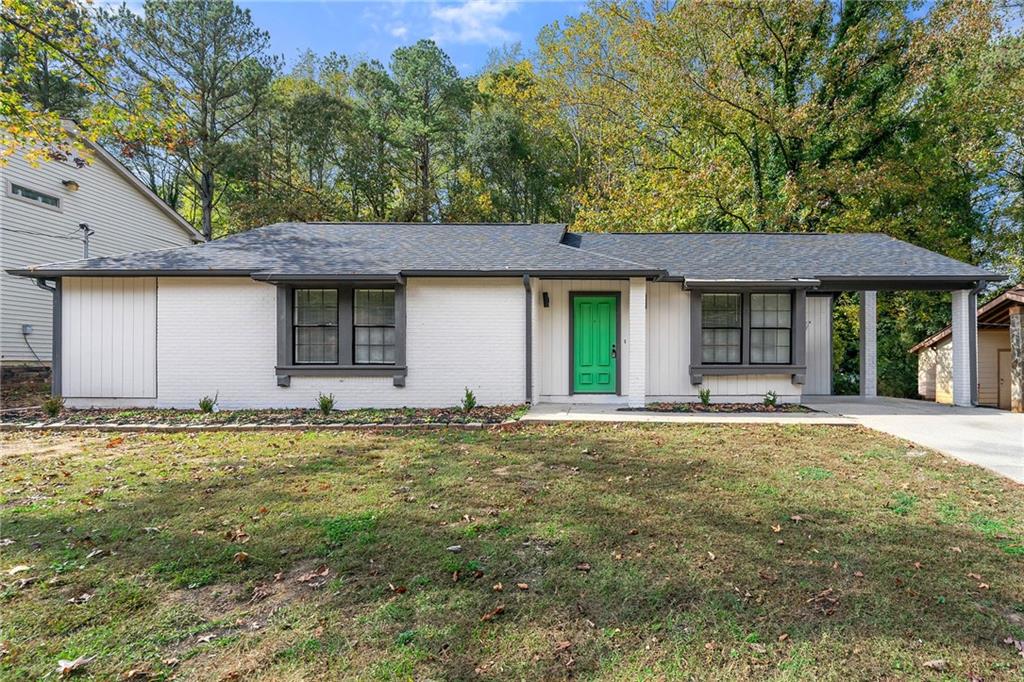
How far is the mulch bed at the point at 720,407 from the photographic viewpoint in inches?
351

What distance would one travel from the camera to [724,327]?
32.9ft

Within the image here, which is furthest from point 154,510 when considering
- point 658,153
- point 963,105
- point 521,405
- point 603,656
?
point 963,105

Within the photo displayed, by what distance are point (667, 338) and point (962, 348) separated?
578 centimetres

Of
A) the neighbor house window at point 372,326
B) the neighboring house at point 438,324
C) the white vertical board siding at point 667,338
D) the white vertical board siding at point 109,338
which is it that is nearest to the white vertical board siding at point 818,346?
the neighboring house at point 438,324

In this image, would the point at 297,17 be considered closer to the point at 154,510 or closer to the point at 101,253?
the point at 101,253

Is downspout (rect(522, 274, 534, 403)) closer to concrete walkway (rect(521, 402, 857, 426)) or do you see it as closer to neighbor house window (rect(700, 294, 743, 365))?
concrete walkway (rect(521, 402, 857, 426))

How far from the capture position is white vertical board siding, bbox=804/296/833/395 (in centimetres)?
1149

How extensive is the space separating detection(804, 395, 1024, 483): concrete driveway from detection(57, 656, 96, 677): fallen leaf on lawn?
7.37 metres

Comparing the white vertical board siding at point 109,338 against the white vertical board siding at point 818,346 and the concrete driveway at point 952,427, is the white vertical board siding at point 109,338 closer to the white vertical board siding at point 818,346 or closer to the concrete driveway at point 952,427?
the concrete driveway at point 952,427

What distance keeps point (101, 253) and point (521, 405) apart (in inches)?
586

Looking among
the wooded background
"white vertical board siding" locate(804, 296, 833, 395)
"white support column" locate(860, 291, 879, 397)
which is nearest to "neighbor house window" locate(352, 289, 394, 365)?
"white vertical board siding" locate(804, 296, 833, 395)

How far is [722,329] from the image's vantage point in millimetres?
10031

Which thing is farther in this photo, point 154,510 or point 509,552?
point 154,510

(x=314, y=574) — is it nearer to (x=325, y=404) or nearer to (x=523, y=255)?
(x=325, y=404)
